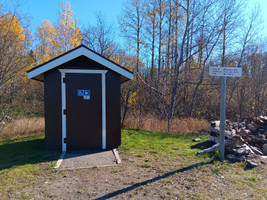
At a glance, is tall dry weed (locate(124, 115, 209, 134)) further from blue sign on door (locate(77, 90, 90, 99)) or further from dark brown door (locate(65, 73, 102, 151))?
blue sign on door (locate(77, 90, 90, 99))

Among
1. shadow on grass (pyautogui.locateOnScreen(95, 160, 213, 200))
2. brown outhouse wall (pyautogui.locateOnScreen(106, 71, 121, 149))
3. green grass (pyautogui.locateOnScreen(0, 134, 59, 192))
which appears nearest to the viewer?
shadow on grass (pyautogui.locateOnScreen(95, 160, 213, 200))

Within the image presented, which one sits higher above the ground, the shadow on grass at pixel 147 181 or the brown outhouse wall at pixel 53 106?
the brown outhouse wall at pixel 53 106

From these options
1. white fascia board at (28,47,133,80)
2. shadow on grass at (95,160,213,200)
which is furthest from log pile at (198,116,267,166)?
white fascia board at (28,47,133,80)

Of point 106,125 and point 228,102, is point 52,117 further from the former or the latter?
point 228,102

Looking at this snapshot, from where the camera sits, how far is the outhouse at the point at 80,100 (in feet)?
18.0

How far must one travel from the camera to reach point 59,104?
5.52 m

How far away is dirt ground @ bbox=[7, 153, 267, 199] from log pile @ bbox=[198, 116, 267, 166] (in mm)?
667

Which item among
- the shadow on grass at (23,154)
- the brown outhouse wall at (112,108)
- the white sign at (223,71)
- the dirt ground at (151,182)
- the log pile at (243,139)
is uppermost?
the white sign at (223,71)

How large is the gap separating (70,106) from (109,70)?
1.68 metres

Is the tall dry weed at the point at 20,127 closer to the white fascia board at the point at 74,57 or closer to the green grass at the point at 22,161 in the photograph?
the green grass at the point at 22,161

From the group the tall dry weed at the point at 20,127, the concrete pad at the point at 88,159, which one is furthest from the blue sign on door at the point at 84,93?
the tall dry weed at the point at 20,127

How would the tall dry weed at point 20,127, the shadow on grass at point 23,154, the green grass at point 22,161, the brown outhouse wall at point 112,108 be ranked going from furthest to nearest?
1. the tall dry weed at point 20,127
2. the brown outhouse wall at point 112,108
3. the shadow on grass at point 23,154
4. the green grass at point 22,161

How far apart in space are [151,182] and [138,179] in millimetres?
303

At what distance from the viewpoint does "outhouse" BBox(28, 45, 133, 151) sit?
18.0 feet
